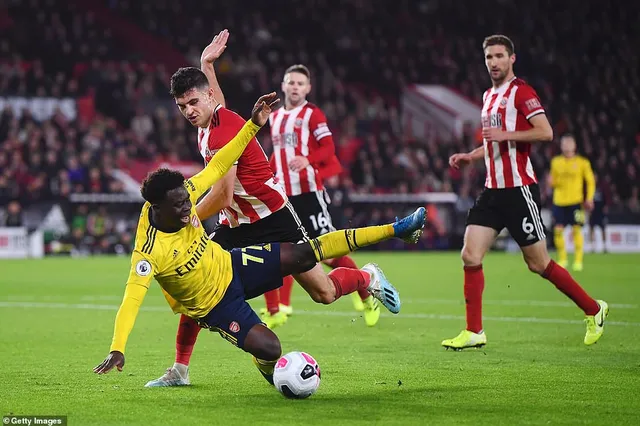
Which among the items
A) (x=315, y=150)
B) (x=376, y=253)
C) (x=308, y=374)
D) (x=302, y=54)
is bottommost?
(x=376, y=253)

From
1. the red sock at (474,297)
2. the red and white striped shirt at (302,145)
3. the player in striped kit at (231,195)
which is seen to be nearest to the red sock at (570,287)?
the red sock at (474,297)

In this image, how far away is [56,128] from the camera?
2541 centimetres

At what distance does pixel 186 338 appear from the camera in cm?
661

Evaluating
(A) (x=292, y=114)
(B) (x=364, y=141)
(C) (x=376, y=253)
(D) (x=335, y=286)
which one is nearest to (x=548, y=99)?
(B) (x=364, y=141)

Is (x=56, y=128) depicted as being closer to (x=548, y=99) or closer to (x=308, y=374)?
(x=548, y=99)

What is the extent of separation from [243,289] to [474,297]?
8.80ft

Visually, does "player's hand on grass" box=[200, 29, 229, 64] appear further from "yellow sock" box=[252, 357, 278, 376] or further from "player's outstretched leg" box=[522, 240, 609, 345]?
"player's outstretched leg" box=[522, 240, 609, 345]

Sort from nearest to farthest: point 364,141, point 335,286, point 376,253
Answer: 1. point 335,286
2. point 376,253
3. point 364,141

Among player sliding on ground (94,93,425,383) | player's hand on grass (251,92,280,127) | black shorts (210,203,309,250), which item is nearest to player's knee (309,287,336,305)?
black shorts (210,203,309,250)

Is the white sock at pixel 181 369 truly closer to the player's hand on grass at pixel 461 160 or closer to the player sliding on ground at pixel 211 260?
the player sliding on ground at pixel 211 260

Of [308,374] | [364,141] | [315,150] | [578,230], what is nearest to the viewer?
[308,374]

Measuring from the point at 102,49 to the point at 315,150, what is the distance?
2029cm

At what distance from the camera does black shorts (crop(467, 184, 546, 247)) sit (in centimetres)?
834

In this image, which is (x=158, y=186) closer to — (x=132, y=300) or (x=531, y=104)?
(x=132, y=300)
